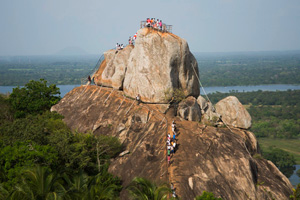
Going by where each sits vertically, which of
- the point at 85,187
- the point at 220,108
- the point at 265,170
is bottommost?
the point at 265,170

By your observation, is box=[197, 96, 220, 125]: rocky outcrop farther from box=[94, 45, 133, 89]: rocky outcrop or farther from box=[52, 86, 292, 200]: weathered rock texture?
box=[94, 45, 133, 89]: rocky outcrop

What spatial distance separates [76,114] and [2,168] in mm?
12253

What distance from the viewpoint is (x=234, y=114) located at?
30547mm

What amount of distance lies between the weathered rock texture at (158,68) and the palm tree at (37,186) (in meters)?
13.2

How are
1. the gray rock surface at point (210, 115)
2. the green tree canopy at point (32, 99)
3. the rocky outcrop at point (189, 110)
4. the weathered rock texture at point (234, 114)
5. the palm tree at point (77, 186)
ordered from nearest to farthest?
1. the palm tree at point (77, 186)
2. the rocky outcrop at point (189, 110)
3. the gray rock surface at point (210, 115)
4. the weathered rock texture at point (234, 114)
5. the green tree canopy at point (32, 99)

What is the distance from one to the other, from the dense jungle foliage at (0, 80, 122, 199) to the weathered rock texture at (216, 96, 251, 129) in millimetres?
11533

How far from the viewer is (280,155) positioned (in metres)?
75.8

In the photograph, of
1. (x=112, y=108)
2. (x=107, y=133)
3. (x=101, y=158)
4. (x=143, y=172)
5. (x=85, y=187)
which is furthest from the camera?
(x=112, y=108)

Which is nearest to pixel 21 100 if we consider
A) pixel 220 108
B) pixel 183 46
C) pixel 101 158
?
pixel 101 158

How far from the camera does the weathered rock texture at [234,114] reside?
3042 centimetres

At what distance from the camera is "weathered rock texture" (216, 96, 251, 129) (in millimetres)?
30422

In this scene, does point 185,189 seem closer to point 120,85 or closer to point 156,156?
point 156,156

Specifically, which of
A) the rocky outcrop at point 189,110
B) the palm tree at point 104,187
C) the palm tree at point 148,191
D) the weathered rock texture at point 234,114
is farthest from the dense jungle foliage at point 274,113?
the palm tree at point 148,191

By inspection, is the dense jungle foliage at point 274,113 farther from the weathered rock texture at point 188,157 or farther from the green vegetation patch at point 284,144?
the weathered rock texture at point 188,157
